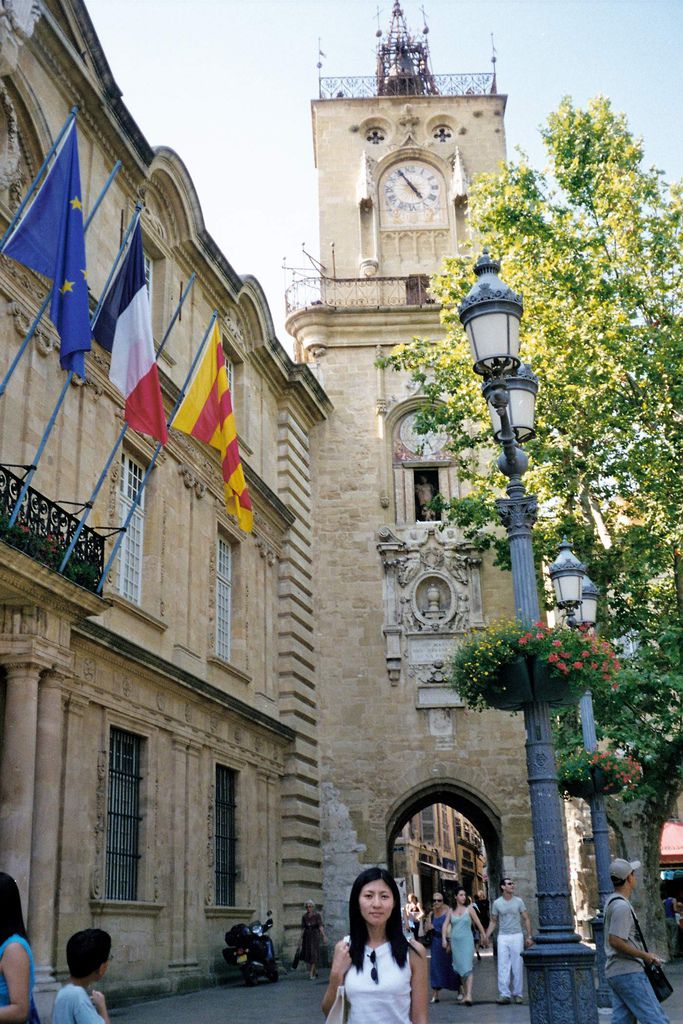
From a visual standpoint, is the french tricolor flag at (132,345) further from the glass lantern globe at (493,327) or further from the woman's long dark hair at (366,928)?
the woman's long dark hair at (366,928)

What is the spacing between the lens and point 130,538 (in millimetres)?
17984

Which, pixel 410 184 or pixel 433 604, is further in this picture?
pixel 410 184

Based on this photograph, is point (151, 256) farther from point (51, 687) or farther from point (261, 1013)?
point (261, 1013)

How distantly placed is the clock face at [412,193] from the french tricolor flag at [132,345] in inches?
690

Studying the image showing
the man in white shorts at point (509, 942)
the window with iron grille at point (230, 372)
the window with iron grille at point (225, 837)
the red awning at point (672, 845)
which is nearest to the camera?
the man in white shorts at point (509, 942)

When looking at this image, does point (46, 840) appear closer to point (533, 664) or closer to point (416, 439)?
point (533, 664)

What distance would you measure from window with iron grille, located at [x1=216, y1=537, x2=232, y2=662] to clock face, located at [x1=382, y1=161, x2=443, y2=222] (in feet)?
43.2

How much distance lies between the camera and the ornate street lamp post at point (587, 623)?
13.0 metres

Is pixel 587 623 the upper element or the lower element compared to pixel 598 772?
upper

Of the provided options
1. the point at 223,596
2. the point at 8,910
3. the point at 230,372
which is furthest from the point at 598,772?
the point at 230,372

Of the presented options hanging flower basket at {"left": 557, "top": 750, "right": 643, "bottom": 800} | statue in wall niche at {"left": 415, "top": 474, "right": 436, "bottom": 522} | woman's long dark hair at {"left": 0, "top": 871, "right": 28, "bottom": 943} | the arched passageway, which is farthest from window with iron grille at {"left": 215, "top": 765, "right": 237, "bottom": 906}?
woman's long dark hair at {"left": 0, "top": 871, "right": 28, "bottom": 943}

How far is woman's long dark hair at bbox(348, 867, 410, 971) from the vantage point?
4.29 metres

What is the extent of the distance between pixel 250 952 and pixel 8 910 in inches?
616

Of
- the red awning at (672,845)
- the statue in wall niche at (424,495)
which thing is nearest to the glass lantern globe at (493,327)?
the statue in wall niche at (424,495)
